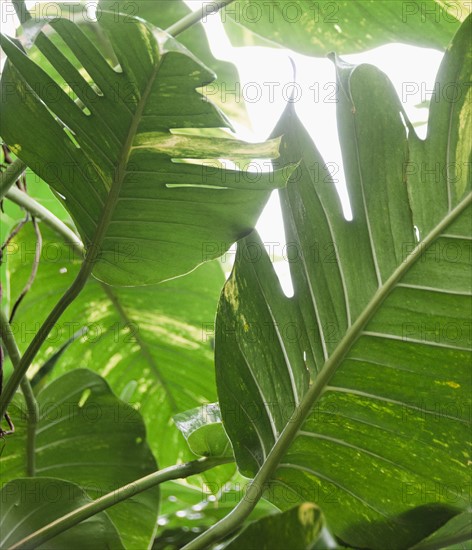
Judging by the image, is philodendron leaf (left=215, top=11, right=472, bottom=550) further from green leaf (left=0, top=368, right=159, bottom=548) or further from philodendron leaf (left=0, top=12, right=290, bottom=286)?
green leaf (left=0, top=368, right=159, bottom=548)

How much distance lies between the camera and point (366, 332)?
2.05 ft

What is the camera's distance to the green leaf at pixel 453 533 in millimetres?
555

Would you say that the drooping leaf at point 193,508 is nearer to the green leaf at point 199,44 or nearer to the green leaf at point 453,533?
the green leaf at point 453,533

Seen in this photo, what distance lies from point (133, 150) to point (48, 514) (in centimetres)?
39

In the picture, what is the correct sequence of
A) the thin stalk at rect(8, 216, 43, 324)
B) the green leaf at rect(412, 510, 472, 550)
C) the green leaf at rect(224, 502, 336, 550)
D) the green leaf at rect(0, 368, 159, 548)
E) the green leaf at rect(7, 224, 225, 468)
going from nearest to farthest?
the green leaf at rect(224, 502, 336, 550) → the green leaf at rect(412, 510, 472, 550) → the thin stalk at rect(8, 216, 43, 324) → the green leaf at rect(0, 368, 159, 548) → the green leaf at rect(7, 224, 225, 468)

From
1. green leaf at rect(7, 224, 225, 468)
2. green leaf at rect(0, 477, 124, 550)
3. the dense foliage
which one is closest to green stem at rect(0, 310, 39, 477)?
the dense foliage

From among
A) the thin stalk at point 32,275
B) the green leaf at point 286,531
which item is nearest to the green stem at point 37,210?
the thin stalk at point 32,275

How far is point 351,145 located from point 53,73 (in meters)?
0.57

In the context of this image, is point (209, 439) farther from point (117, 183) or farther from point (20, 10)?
point (20, 10)

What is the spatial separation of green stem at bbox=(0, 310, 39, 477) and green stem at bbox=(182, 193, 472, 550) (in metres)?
0.28

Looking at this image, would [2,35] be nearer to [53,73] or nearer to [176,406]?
[53,73]

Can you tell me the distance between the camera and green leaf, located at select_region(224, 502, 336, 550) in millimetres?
414

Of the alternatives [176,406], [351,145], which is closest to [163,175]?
[351,145]

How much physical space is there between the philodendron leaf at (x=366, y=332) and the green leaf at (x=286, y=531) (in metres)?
0.15
